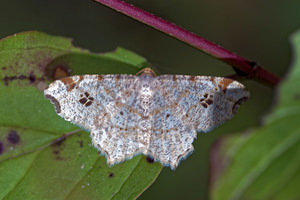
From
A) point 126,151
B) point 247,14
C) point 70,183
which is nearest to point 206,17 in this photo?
point 247,14

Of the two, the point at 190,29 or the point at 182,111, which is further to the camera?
the point at 190,29

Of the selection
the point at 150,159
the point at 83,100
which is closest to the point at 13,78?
the point at 83,100

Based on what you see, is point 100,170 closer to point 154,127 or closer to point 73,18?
point 154,127

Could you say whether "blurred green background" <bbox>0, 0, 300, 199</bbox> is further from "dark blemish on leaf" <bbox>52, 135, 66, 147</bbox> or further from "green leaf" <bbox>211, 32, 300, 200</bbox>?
"green leaf" <bbox>211, 32, 300, 200</bbox>

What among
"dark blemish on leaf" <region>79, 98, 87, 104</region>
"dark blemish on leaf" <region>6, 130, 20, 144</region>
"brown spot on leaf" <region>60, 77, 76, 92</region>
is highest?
"brown spot on leaf" <region>60, 77, 76, 92</region>

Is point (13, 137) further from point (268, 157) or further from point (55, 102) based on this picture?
point (268, 157)

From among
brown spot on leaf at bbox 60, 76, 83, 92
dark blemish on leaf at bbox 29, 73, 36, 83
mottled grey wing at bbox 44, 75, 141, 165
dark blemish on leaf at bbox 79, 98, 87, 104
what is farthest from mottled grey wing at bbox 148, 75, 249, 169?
dark blemish on leaf at bbox 29, 73, 36, 83

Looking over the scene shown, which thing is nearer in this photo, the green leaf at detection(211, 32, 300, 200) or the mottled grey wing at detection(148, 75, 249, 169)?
the green leaf at detection(211, 32, 300, 200)
